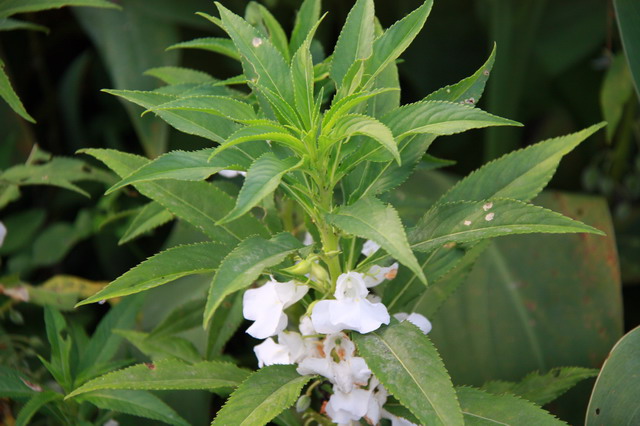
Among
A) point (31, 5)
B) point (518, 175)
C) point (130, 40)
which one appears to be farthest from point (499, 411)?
point (130, 40)

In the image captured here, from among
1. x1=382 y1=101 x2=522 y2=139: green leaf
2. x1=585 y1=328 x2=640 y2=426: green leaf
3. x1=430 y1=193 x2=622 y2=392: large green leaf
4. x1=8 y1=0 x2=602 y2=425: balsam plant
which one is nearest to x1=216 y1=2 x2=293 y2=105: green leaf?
x1=8 y1=0 x2=602 y2=425: balsam plant

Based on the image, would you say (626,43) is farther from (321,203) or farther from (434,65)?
(434,65)

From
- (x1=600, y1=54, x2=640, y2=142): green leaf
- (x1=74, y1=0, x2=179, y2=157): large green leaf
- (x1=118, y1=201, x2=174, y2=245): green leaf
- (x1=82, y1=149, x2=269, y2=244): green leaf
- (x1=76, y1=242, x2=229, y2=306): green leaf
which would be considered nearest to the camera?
(x1=76, y1=242, x2=229, y2=306): green leaf

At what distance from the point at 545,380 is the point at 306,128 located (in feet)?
1.36

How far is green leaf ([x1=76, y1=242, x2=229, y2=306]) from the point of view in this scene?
1.99 ft

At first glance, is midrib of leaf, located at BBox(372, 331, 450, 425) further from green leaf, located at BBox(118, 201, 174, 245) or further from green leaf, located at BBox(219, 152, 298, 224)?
green leaf, located at BBox(118, 201, 174, 245)

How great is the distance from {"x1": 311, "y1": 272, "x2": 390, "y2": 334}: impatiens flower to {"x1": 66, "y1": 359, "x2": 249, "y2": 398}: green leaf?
133 mm

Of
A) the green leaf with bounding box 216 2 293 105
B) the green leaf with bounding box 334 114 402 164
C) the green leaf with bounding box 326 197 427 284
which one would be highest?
the green leaf with bounding box 216 2 293 105

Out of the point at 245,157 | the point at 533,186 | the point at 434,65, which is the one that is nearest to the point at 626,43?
the point at 533,186

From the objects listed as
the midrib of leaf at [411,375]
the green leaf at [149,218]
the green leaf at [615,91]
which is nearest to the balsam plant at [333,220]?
the midrib of leaf at [411,375]

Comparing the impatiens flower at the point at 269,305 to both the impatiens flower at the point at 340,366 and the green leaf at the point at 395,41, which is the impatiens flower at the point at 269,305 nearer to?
the impatiens flower at the point at 340,366

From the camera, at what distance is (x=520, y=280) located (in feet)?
3.68

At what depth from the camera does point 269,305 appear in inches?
25.8

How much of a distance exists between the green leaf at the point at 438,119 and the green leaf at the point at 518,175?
0.40 feet
